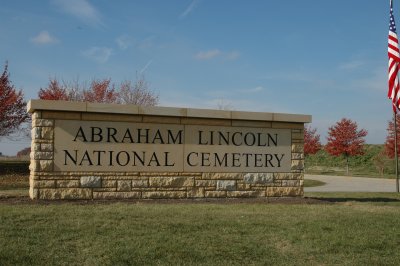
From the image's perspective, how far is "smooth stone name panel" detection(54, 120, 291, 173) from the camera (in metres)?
9.09

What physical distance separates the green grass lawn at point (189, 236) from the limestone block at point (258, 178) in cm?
191

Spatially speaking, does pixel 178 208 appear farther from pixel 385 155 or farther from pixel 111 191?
pixel 385 155

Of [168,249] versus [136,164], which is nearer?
[168,249]

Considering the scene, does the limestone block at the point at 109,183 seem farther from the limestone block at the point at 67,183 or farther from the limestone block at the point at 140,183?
the limestone block at the point at 67,183

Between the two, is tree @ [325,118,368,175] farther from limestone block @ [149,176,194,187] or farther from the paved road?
limestone block @ [149,176,194,187]

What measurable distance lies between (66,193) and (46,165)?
660 millimetres

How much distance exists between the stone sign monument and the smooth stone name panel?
0.02 metres

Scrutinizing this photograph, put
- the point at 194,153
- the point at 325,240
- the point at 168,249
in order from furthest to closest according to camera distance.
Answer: the point at 194,153
the point at 325,240
the point at 168,249

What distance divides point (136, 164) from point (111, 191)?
728 millimetres

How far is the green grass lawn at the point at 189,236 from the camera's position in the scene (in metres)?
5.35

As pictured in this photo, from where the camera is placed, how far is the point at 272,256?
221 inches

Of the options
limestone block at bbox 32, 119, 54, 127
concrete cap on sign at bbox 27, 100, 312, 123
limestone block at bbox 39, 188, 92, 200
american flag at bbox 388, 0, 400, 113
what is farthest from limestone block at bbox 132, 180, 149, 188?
american flag at bbox 388, 0, 400, 113

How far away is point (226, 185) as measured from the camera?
9891mm

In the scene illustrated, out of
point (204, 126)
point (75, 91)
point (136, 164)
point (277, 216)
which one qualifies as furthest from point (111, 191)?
point (75, 91)
